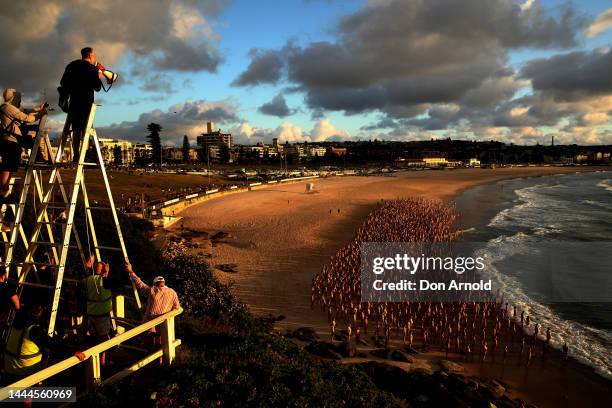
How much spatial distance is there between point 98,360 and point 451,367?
979cm

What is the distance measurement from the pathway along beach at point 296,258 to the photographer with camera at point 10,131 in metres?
9.76

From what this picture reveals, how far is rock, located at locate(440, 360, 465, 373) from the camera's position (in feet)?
38.3

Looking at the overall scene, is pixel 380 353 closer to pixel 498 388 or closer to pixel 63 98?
pixel 498 388

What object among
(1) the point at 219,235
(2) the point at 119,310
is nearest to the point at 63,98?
(2) the point at 119,310

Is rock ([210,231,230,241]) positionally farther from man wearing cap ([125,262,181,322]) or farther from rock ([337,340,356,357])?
man wearing cap ([125,262,181,322])

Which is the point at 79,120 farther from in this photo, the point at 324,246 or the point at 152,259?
the point at 324,246

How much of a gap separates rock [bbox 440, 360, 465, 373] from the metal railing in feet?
27.7

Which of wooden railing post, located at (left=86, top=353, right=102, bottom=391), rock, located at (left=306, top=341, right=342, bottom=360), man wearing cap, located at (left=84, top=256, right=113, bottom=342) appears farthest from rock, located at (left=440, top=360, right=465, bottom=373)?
wooden railing post, located at (left=86, top=353, right=102, bottom=391)

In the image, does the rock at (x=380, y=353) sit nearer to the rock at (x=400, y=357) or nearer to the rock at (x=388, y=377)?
the rock at (x=400, y=357)

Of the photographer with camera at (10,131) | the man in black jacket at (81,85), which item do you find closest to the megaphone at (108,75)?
the man in black jacket at (81,85)

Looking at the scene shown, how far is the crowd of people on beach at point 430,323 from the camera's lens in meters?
13.1

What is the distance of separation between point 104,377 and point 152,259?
25.8 ft

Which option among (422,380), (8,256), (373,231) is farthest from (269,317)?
(373,231)

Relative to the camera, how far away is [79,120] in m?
5.72
